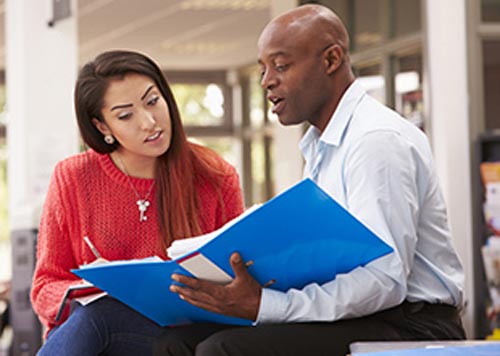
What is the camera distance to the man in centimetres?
170

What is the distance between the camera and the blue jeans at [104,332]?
2.00 meters

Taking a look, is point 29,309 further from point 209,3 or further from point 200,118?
point 200,118

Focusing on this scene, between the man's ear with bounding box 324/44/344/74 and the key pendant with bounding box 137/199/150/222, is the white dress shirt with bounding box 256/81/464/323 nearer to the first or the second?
the man's ear with bounding box 324/44/344/74

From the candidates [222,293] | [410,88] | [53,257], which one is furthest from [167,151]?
[410,88]

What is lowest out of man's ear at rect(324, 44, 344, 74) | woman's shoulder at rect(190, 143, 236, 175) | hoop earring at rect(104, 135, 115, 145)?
woman's shoulder at rect(190, 143, 236, 175)

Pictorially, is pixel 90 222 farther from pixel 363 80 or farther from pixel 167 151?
pixel 363 80

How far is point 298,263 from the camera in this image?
5.47 feet

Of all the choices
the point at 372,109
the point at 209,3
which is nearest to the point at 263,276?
the point at 372,109

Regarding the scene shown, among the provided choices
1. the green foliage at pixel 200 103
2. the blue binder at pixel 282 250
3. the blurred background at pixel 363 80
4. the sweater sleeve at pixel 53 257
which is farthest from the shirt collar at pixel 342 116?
the green foliage at pixel 200 103

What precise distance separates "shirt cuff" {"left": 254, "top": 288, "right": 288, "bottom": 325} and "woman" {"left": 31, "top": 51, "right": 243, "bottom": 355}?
60 cm

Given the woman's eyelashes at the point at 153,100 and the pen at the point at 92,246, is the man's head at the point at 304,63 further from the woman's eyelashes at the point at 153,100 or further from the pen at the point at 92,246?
the pen at the point at 92,246

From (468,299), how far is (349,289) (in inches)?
165

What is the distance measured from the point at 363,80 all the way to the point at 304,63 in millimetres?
5362

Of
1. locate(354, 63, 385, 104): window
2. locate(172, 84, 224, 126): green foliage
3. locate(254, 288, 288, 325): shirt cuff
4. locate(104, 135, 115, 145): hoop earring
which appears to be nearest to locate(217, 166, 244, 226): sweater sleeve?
locate(104, 135, 115, 145): hoop earring
